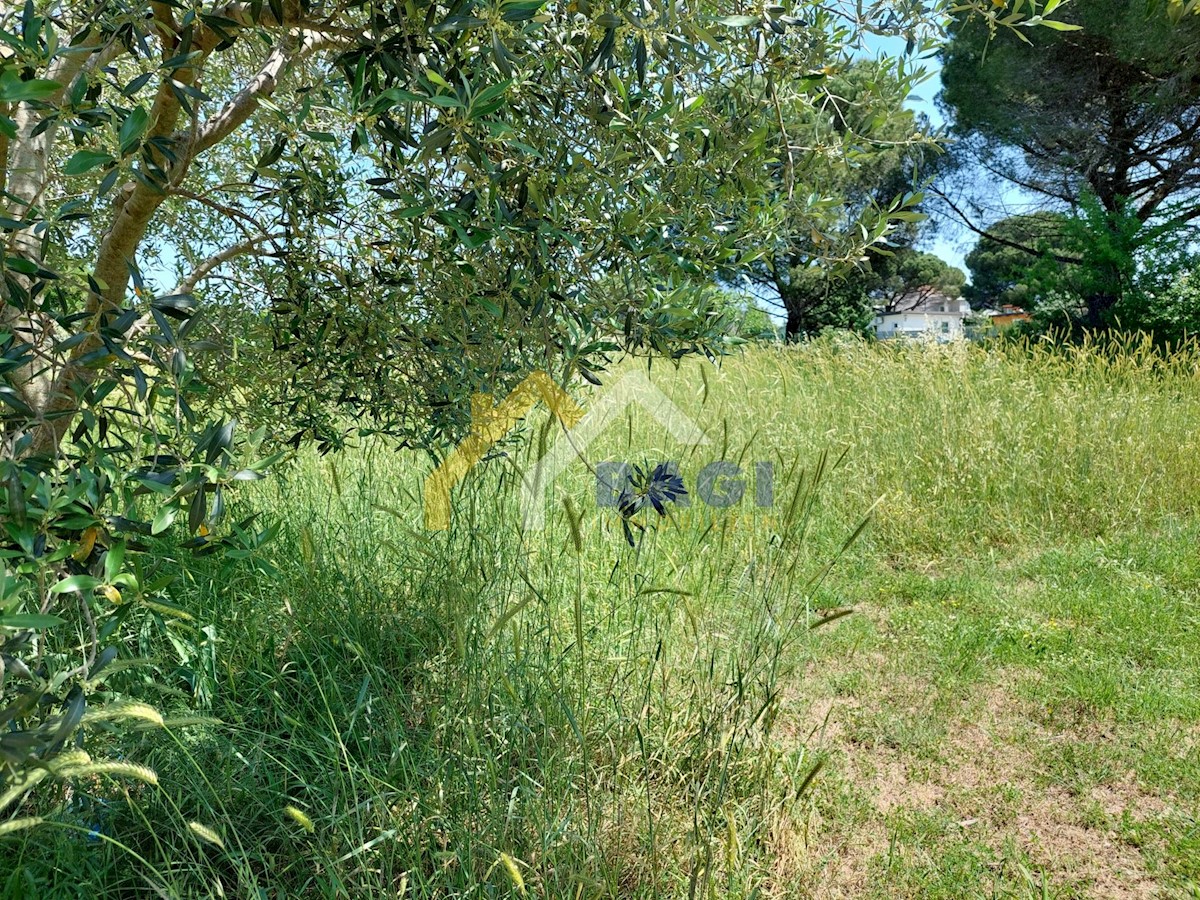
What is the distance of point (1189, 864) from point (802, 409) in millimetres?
3992

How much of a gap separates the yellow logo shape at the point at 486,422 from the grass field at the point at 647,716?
10 cm

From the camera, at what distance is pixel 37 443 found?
1972 mm

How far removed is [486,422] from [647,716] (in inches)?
36.5

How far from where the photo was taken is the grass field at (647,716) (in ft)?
5.98

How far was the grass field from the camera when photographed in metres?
1.82

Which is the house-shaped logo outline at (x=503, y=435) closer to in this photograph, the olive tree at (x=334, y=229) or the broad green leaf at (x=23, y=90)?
the olive tree at (x=334, y=229)

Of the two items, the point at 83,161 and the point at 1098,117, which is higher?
the point at 1098,117

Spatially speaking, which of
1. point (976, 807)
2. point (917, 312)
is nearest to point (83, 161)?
point (976, 807)

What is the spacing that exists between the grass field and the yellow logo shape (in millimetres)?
100

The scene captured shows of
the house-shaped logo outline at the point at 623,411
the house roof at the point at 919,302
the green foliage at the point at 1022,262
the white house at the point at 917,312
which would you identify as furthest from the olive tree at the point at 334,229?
the house roof at the point at 919,302

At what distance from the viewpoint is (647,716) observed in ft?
7.27

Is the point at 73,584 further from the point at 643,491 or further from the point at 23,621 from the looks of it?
the point at 643,491

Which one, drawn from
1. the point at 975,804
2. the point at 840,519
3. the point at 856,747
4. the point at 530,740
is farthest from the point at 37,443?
the point at 840,519

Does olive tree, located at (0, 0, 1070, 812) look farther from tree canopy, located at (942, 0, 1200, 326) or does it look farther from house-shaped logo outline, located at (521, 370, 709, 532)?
tree canopy, located at (942, 0, 1200, 326)
